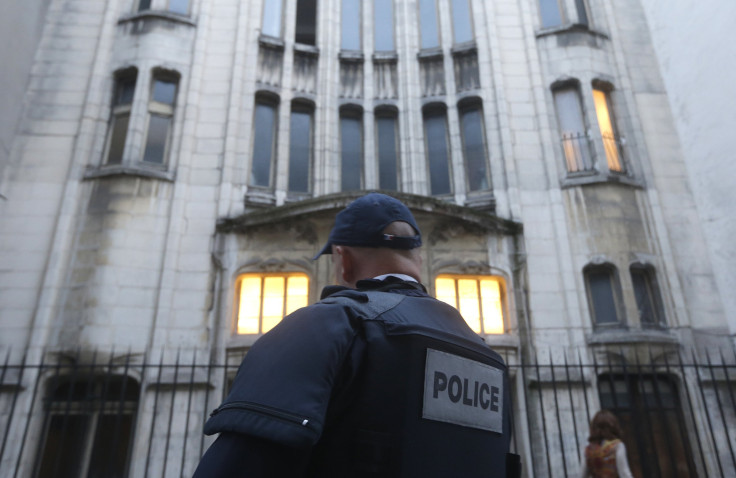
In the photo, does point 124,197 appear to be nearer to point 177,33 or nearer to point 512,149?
point 177,33

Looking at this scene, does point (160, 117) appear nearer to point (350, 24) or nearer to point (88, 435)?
point (350, 24)

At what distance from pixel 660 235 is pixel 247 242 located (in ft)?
30.4

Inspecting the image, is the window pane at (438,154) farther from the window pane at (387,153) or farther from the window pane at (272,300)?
the window pane at (272,300)

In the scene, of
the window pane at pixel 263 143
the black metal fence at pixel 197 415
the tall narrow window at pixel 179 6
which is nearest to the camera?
the black metal fence at pixel 197 415

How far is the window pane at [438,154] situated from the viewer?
11891mm

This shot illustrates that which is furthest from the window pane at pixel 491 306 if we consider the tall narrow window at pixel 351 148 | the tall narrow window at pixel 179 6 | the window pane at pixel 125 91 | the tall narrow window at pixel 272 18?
the tall narrow window at pixel 179 6

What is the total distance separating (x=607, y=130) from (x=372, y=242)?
11.9 metres

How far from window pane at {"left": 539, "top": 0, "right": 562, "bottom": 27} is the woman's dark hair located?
1071 cm

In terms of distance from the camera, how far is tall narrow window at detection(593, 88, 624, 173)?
37.2 feet

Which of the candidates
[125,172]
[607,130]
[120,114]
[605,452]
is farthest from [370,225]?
[607,130]

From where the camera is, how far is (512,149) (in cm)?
1130

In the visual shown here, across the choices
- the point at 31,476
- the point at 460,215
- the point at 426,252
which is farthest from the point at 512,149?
the point at 31,476

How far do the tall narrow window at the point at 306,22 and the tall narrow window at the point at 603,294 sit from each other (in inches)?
369

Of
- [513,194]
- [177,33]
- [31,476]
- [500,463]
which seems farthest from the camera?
[177,33]
